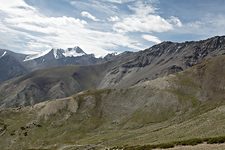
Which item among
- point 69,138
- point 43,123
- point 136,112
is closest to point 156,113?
point 136,112

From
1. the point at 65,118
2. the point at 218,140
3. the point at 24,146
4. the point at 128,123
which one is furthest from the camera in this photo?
the point at 65,118

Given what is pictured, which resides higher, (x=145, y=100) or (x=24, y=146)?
(x=145, y=100)

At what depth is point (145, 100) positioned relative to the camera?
19988cm

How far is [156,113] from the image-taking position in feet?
609

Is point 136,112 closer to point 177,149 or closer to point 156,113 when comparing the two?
point 156,113

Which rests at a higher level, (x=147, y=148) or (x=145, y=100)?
(x=145, y=100)

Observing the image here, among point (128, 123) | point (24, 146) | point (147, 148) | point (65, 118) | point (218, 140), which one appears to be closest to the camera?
point (218, 140)

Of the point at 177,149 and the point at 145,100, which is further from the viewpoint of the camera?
the point at 145,100

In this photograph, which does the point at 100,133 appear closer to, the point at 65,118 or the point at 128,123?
the point at 128,123

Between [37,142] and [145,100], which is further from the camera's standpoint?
[145,100]

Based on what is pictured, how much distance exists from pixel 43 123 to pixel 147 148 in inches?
5639

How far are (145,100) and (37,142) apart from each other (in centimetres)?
6213

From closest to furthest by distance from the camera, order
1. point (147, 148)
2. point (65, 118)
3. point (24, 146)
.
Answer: point (147, 148) < point (24, 146) < point (65, 118)

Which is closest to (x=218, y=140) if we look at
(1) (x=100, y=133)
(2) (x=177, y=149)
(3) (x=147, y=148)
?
(2) (x=177, y=149)
